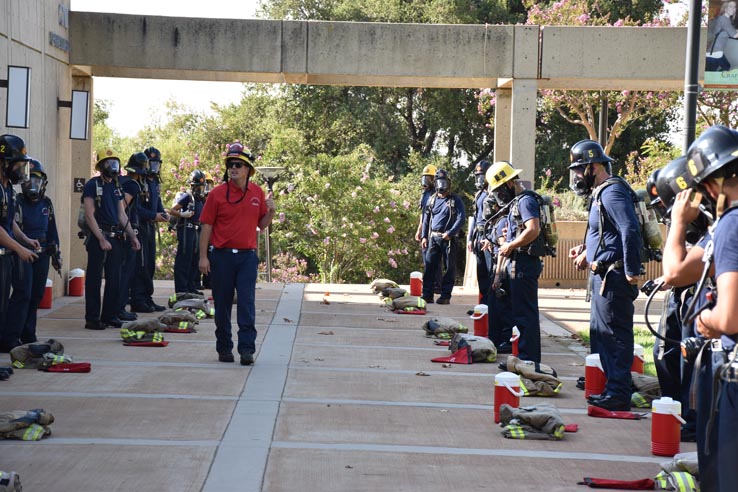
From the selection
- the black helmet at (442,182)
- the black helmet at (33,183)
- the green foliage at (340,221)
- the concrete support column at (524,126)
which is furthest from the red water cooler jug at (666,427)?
the green foliage at (340,221)

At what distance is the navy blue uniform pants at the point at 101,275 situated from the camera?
41.8 ft

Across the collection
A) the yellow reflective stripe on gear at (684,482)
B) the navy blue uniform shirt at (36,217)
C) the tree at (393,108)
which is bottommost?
the yellow reflective stripe on gear at (684,482)

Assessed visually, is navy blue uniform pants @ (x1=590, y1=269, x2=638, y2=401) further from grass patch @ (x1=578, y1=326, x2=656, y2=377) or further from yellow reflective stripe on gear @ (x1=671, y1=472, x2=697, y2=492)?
grass patch @ (x1=578, y1=326, x2=656, y2=377)

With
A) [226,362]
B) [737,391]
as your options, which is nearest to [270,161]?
[226,362]

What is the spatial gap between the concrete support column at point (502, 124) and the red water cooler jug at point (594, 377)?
32.2 ft

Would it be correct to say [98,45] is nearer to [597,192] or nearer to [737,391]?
[597,192]

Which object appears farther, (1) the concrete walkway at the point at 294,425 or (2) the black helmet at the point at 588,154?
(2) the black helmet at the point at 588,154

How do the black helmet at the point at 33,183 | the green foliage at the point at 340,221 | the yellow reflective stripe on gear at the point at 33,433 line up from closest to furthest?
1. the yellow reflective stripe on gear at the point at 33,433
2. the black helmet at the point at 33,183
3. the green foliage at the point at 340,221

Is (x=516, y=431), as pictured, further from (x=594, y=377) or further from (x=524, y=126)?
(x=524, y=126)

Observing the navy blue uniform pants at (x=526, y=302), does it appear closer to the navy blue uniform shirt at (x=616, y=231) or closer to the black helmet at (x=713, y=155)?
the navy blue uniform shirt at (x=616, y=231)

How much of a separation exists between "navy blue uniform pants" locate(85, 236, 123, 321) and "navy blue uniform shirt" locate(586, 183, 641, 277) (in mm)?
6563

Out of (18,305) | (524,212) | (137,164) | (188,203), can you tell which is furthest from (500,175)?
(188,203)

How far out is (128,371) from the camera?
9969mm

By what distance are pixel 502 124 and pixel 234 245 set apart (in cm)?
946
